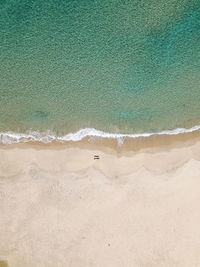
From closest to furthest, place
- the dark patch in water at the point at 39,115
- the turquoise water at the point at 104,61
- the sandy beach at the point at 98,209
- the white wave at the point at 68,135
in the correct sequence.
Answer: the sandy beach at the point at 98,209, the white wave at the point at 68,135, the dark patch in water at the point at 39,115, the turquoise water at the point at 104,61

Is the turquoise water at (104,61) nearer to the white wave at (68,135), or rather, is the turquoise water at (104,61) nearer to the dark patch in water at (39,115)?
the dark patch in water at (39,115)

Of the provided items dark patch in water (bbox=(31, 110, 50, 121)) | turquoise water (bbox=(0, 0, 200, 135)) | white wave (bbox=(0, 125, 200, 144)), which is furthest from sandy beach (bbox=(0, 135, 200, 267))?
turquoise water (bbox=(0, 0, 200, 135))

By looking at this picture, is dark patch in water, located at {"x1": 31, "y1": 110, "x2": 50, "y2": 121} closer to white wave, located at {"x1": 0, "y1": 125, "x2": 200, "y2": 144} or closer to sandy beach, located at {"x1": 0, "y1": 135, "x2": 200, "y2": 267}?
white wave, located at {"x1": 0, "y1": 125, "x2": 200, "y2": 144}

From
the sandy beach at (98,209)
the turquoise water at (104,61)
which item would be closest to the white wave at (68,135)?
the turquoise water at (104,61)

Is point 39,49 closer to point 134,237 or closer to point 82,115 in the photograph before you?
point 82,115

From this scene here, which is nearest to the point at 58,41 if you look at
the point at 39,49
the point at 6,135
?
the point at 39,49
